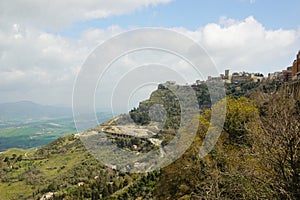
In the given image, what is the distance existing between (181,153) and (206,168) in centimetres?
119

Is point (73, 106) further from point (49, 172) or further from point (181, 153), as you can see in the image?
point (49, 172)

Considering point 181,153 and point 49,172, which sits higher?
point 181,153

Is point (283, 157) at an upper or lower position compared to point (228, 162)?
upper

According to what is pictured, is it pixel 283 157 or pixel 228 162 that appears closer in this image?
pixel 283 157

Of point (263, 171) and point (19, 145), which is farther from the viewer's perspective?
point (19, 145)

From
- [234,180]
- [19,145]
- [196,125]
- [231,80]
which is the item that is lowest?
[19,145]

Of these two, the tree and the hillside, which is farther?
the hillside

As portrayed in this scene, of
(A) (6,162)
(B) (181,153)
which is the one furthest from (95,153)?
(A) (6,162)

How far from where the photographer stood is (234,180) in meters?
4.77

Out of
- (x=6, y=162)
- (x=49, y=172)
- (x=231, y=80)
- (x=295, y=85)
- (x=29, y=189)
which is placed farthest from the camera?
(x=231, y=80)

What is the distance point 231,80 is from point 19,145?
93.6 metres

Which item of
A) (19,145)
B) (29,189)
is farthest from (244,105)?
(19,145)

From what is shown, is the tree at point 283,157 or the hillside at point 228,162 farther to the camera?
the hillside at point 228,162

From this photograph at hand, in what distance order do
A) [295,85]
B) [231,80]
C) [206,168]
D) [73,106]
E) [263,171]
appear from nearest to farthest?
1. [263,171]
2. [73,106]
3. [206,168]
4. [295,85]
5. [231,80]
